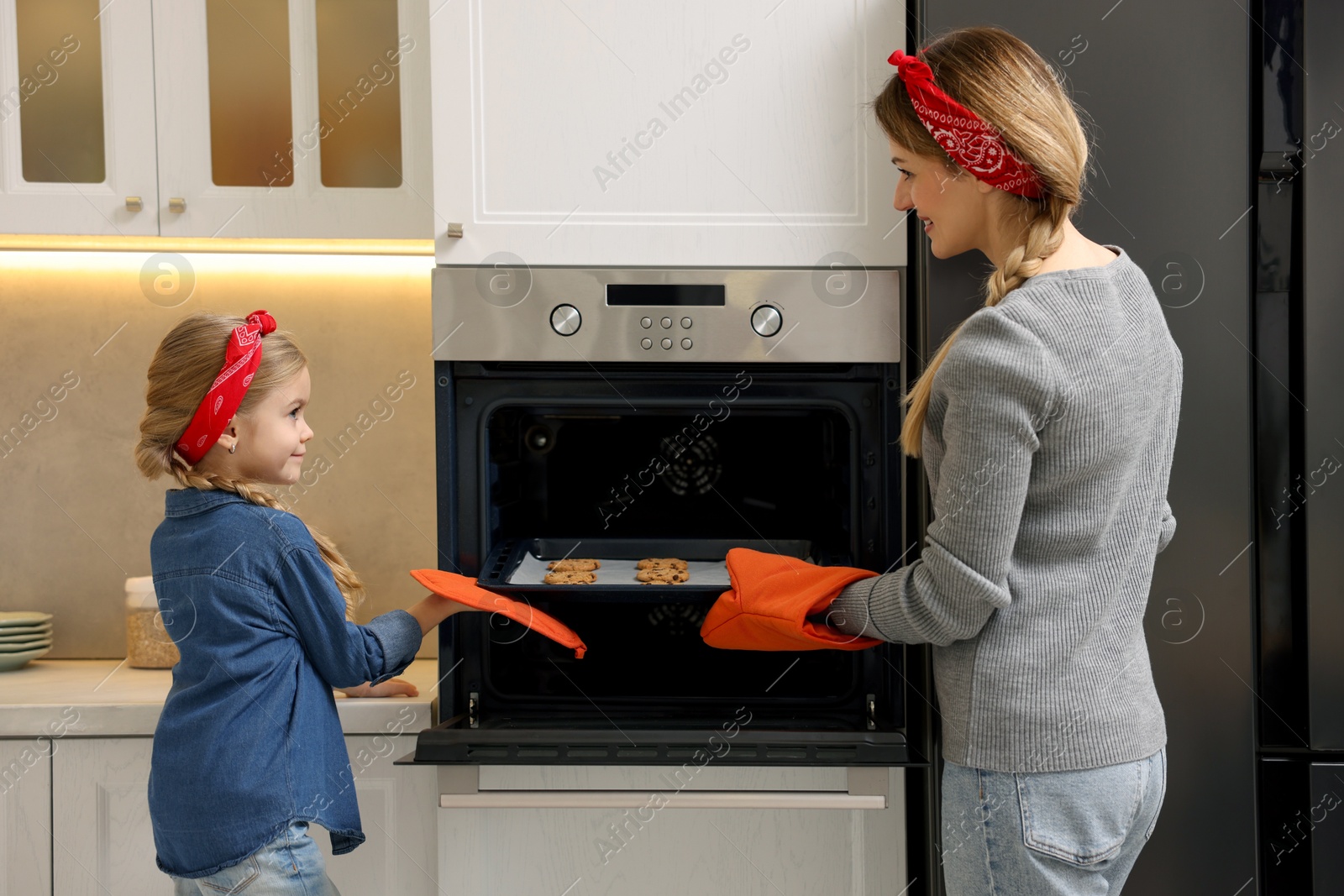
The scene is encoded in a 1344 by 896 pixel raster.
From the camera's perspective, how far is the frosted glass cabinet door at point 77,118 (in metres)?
1.44

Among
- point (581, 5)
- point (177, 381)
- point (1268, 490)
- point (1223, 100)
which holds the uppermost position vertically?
point (581, 5)

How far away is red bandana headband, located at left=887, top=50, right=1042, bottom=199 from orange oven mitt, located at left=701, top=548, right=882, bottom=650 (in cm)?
42

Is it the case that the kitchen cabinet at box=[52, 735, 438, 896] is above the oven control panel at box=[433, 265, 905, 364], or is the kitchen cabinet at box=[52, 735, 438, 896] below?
below

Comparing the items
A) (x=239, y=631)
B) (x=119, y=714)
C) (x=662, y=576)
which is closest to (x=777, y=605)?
(x=662, y=576)

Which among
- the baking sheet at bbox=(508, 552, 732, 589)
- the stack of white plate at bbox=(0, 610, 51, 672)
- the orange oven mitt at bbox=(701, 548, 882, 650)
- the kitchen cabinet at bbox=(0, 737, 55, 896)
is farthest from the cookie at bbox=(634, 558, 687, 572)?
the stack of white plate at bbox=(0, 610, 51, 672)

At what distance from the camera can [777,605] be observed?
1.01 m

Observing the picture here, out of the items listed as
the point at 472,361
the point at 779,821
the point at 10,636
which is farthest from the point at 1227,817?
the point at 10,636

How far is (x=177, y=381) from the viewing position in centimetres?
99

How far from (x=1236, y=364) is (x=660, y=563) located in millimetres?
746

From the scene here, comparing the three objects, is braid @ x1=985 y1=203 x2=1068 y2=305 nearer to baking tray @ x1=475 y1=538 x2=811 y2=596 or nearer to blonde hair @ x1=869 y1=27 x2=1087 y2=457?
blonde hair @ x1=869 y1=27 x2=1087 y2=457

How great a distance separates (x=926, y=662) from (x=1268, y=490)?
46 cm

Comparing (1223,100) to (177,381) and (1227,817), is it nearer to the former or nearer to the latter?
(1227,817)

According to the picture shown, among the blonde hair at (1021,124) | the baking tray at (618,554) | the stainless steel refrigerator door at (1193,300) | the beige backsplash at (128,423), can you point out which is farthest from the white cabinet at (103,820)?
the stainless steel refrigerator door at (1193,300)

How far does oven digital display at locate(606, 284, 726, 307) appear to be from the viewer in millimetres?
1209
